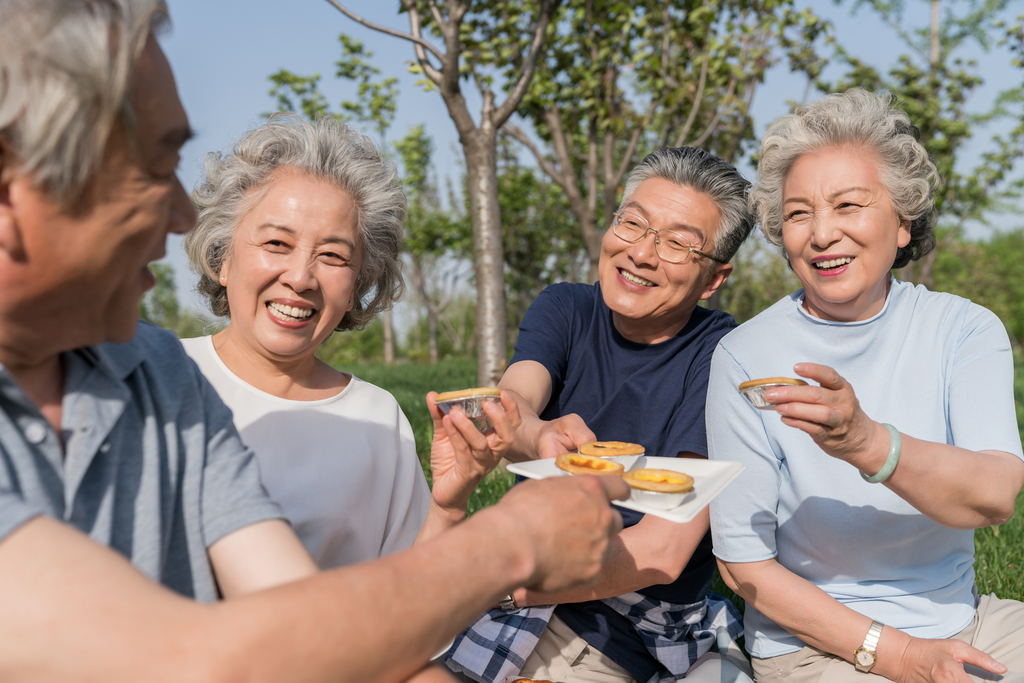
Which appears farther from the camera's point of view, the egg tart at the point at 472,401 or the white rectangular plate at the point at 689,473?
the egg tart at the point at 472,401

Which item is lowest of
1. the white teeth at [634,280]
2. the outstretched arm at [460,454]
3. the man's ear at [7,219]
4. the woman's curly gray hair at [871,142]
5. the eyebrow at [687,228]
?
the outstretched arm at [460,454]

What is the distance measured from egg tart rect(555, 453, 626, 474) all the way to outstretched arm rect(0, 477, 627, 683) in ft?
2.35

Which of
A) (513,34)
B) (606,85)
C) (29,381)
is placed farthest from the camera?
(606,85)

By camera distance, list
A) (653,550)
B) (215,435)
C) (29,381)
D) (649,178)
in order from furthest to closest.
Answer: (649,178) < (653,550) < (215,435) < (29,381)

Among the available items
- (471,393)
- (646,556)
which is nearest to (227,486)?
(471,393)

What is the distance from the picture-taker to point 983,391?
2449 millimetres

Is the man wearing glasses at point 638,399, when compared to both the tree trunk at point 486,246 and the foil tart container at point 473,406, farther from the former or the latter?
the tree trunk at point 486,246

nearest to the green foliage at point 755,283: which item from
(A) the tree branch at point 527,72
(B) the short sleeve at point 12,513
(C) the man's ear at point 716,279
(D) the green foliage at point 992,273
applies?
(D) the green foliage at point 992,273

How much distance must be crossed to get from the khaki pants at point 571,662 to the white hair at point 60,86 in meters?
2.42

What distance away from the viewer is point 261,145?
266 centimetres

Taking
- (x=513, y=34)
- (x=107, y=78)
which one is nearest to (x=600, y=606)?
(x=107, y=78)

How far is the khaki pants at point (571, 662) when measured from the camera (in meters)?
2.90

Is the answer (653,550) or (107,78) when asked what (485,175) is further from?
(107,78)

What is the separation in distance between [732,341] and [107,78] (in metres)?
2.21
